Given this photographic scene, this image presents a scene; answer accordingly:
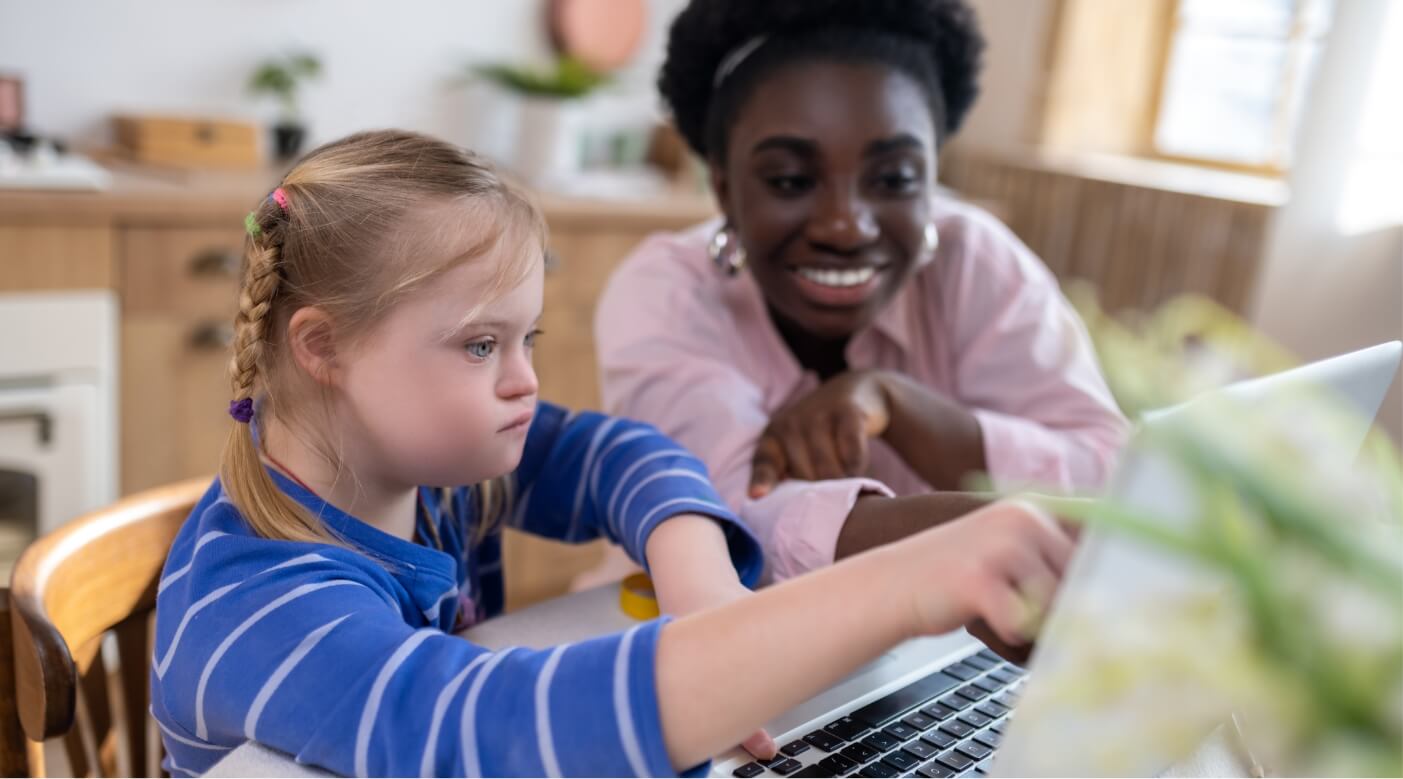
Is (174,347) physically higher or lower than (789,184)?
lower

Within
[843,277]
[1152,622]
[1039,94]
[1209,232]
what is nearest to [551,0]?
[1039,94]

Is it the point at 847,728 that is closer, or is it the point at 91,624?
the point at 847,728

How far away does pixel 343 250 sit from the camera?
0.73 m

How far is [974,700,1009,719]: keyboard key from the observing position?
0.71 m

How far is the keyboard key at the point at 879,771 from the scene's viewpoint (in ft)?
2.02

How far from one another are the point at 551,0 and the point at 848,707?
2.30 meters

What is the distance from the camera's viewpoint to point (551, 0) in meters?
2.69

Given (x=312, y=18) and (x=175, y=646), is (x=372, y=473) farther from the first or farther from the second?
(x=312, y=18)

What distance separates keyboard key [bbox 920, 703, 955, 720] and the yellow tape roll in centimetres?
21

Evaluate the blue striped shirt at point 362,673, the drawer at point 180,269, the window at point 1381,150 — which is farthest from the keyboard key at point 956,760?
the drawer at point 180,269

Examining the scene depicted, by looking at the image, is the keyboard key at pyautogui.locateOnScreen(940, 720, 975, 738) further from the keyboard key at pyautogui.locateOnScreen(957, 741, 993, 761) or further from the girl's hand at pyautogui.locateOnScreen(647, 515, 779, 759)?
the girl's hand at pyautogui.locateOnScreen(647, 515, 779, 759)

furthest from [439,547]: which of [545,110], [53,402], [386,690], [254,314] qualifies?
[545,110]

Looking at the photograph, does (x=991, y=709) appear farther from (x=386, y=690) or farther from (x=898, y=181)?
(x=898, y=181)

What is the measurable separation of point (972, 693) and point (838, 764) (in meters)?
0.14
